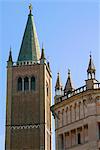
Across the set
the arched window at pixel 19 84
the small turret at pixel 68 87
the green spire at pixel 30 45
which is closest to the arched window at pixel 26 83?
the arched window at pixel 19 84

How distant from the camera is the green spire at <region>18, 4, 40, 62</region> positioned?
3612 inches

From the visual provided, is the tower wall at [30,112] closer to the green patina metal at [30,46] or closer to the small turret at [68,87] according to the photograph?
the green patina metal at [30,46]

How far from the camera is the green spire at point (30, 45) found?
91.8 m

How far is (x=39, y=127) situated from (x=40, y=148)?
365 cm

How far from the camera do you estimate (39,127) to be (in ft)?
278

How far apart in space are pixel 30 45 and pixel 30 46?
223 millimetres

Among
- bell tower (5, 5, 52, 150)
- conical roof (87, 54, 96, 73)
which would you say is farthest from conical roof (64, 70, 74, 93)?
bell tower (5, 5, 52, 150)

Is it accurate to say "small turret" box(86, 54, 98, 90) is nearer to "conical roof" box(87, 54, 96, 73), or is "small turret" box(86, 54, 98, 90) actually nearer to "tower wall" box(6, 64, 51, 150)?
"conical roof" box(87, 54, 96, 73)

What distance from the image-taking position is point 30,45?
93.1 meters

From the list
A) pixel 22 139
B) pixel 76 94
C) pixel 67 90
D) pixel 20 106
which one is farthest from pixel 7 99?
pixel 76 94

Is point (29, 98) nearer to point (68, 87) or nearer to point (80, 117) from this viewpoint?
point (68, 87)

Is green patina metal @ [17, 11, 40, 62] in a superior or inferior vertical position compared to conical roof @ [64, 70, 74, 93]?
superior

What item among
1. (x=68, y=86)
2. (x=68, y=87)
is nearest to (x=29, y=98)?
(x=68, y=86)

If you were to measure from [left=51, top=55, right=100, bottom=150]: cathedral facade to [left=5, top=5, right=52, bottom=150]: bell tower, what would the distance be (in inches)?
1216
